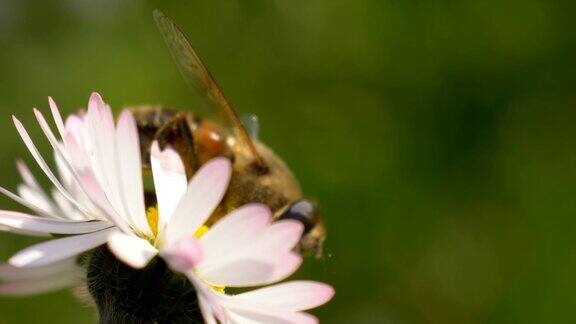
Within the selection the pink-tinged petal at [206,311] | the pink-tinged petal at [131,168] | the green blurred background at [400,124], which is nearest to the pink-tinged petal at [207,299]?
the pink-tinged petal at [206,311]

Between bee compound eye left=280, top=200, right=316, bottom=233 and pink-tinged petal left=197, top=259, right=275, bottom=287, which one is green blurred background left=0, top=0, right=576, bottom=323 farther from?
pink-tinged petal left=197, top=259, right=275, bottom=287

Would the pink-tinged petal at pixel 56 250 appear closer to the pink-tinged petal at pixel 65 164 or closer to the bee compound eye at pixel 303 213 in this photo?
the pink-tinged petal at pixel 65 164

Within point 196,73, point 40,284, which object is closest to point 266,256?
point 196,73

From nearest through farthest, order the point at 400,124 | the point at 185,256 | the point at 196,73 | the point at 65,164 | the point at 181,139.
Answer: the point at 185,256 → the point at 65,164 → the point at 196,73 → the point at 181,139 → the point at 400,124

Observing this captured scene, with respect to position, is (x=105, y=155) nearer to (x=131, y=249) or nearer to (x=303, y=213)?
(x=131, y=249)

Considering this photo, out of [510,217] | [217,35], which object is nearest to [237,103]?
[217,35]

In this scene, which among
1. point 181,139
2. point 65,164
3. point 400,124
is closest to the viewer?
point 65,164
